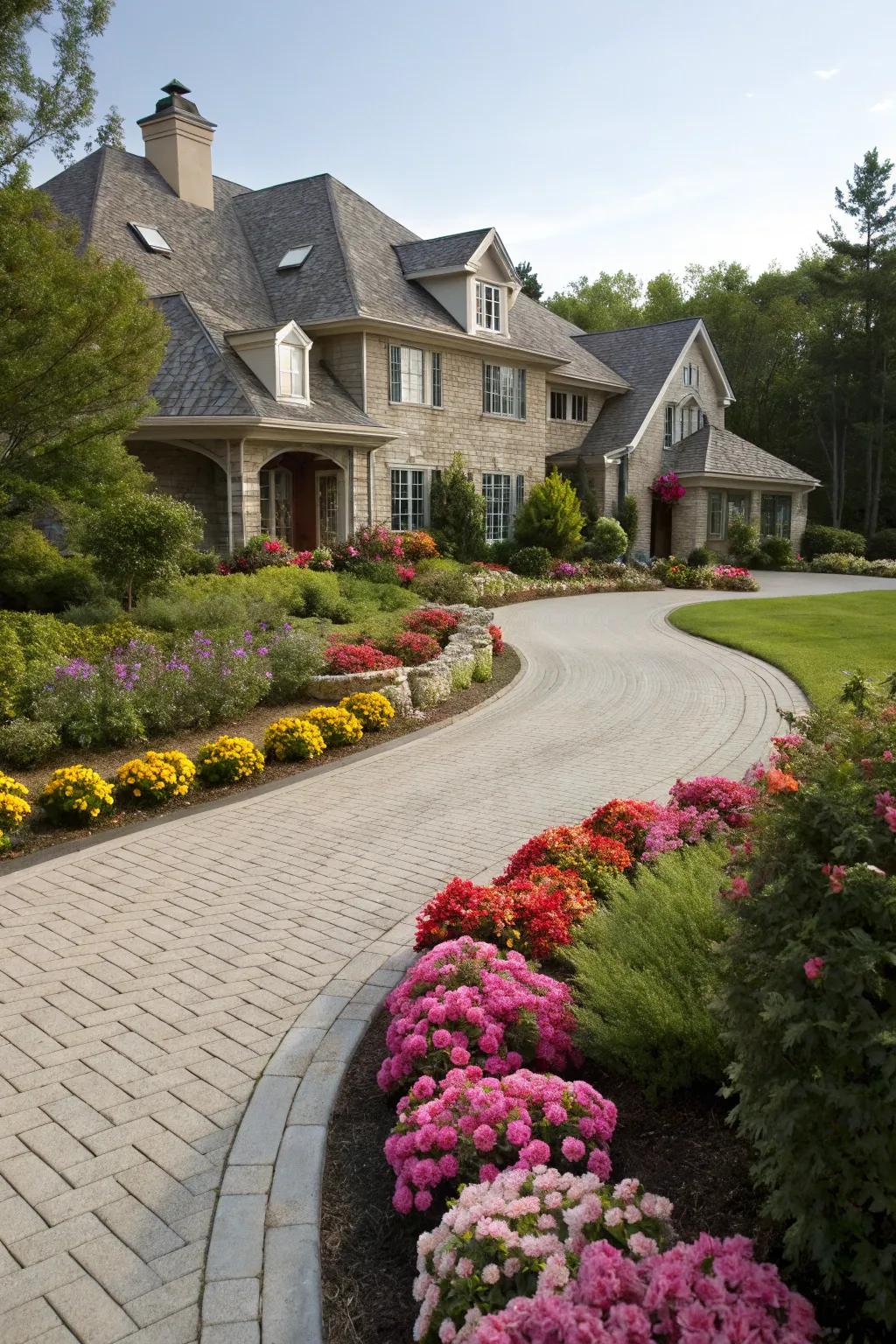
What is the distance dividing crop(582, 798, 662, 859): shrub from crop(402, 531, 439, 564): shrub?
690 inches

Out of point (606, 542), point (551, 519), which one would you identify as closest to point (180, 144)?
point (551, 519)

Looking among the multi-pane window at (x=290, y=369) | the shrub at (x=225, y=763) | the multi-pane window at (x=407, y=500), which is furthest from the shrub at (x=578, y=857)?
the multi-pane window at (x=407, y=500)

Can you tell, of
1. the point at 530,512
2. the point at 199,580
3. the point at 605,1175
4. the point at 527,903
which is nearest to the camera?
the point at 605,1175

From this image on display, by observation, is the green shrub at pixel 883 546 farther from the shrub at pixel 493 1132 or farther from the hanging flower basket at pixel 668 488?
the shrub at pixel 493 1132

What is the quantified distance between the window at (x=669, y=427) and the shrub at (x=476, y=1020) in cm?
3308

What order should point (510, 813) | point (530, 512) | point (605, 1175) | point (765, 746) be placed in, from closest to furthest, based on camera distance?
point (605, 1175), point (510, 813), point (765, 746), point (530, 512)

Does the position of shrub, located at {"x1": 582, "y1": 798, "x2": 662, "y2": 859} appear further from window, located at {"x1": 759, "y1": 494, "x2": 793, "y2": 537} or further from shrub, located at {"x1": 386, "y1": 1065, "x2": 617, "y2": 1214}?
window, located at {"x1": 759, "y1": 494, "x2": 793, "y2": 537}

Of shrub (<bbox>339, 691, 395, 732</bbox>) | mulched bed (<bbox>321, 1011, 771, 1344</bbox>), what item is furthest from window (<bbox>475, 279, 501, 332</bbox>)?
mulched bed (<bbox>321, 1011, 771, 1344</bbox>)

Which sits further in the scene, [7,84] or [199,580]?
[199,580]

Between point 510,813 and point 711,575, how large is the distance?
2283 centimetres

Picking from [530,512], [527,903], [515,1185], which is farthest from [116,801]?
[530,512]

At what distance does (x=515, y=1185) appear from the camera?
2.75 meters

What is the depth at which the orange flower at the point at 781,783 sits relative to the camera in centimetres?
284

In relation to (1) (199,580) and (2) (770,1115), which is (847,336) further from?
(2) (770,1115)
